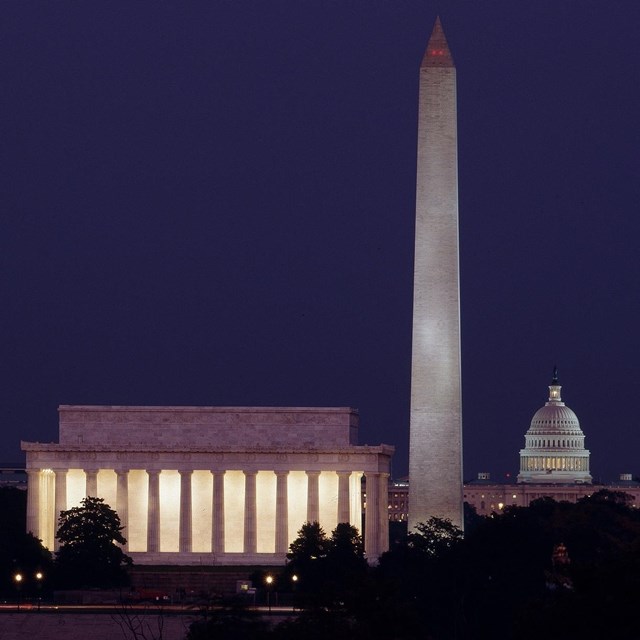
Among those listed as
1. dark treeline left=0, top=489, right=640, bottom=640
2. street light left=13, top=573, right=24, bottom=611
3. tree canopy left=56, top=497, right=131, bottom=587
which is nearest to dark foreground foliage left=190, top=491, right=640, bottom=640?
dark treeline left=0, top=489, right=640, bottom=640

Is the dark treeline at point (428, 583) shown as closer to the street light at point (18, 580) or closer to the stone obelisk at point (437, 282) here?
the street light at point (18, 580)

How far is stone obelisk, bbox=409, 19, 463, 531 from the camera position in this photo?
179875 millimetres

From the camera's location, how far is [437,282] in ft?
593

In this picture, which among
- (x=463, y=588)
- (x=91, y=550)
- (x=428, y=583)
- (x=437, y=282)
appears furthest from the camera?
(x=91, y=550)

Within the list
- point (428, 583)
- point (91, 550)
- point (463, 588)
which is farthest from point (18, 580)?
point (463, 588)

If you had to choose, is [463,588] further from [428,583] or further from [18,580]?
[18,580]

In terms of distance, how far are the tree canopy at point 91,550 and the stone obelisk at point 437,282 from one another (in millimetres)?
23397

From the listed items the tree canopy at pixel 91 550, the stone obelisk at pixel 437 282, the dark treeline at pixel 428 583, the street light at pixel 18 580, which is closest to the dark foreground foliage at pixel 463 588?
the dark treeline at pixel 428 583

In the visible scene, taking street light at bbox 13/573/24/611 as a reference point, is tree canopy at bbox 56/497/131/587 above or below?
above

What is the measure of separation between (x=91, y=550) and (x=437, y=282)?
3192 centimetres

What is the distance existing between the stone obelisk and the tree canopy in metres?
23.4

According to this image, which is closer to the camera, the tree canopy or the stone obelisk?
the stone obelisk

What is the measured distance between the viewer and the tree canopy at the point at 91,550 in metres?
184

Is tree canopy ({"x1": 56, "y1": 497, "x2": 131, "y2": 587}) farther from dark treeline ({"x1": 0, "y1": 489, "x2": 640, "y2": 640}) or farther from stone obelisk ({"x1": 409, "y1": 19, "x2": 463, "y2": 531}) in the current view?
stone obelisk ({"x1": 409, "y1": 19, "x2": 463, "y2": 531})
